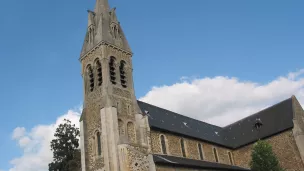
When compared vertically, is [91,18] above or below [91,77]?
above

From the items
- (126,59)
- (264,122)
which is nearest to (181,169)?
(126,59)

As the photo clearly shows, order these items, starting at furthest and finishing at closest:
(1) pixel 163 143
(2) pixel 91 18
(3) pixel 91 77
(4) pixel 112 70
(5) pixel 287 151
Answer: (5) pixel 287 151, (2) pixel 91 18, (3) pixel 91 77, (4) pixel 112 70, (1) pixel 163 143

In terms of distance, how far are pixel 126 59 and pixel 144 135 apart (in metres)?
7.90

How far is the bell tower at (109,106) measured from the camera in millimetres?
23219

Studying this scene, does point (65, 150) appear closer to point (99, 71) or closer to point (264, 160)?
point (99, 71)

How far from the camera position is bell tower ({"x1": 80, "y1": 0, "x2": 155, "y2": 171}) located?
2322 centimetres

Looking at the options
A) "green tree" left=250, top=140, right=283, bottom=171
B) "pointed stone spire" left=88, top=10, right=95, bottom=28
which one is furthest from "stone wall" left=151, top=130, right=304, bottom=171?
"pointed stone spire" left=88, top=10, right=95, bottom=28

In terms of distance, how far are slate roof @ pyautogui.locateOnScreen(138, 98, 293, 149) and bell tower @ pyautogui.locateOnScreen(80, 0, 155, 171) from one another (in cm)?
243

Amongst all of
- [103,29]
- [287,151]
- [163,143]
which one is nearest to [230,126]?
[287,151]

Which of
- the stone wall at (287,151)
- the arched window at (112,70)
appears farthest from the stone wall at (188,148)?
the arched window at (112,70)

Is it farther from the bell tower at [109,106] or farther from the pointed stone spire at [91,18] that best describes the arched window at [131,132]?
the pointed stone spire at [91,18]

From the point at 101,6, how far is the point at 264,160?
2135cm

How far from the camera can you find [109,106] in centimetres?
2486

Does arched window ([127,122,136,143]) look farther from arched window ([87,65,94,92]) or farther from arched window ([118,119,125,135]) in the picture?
arched window ([87,65,94,92])
